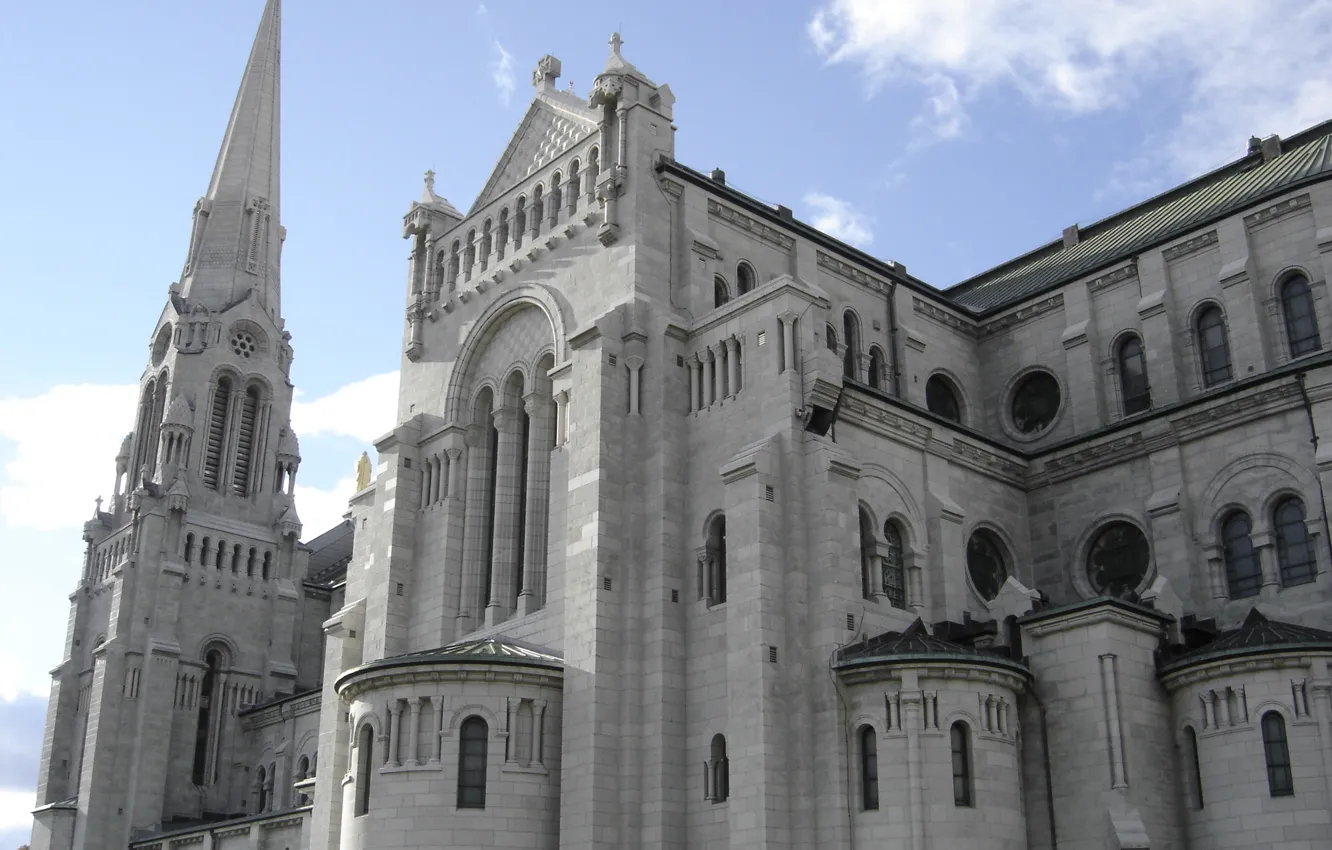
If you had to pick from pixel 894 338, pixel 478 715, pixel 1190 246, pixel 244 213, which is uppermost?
pixel 244 213

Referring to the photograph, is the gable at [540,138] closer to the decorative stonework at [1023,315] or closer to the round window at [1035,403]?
the decorative stonework at [1023,315]

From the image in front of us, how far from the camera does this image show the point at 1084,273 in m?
47.8

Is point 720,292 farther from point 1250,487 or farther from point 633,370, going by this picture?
point 1250,487

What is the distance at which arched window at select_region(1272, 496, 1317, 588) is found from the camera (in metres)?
37.0

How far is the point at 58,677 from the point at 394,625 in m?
34.7

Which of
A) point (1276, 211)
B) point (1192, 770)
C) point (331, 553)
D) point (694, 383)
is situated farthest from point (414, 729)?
point (331, 553)

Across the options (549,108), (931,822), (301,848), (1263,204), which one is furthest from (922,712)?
(301,848)

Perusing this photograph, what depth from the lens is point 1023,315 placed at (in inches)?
1950

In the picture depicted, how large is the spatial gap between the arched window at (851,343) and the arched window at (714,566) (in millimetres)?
9764

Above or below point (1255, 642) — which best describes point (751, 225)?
above

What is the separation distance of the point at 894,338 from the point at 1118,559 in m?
10.5

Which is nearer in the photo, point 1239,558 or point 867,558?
point 867,558

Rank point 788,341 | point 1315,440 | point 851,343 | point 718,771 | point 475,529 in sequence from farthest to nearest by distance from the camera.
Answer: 1. point 851,343
2. point 475,529
3. point 1315,440
4. point 788,341
5. point 718,771

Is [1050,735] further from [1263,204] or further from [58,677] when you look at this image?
[58,677]
